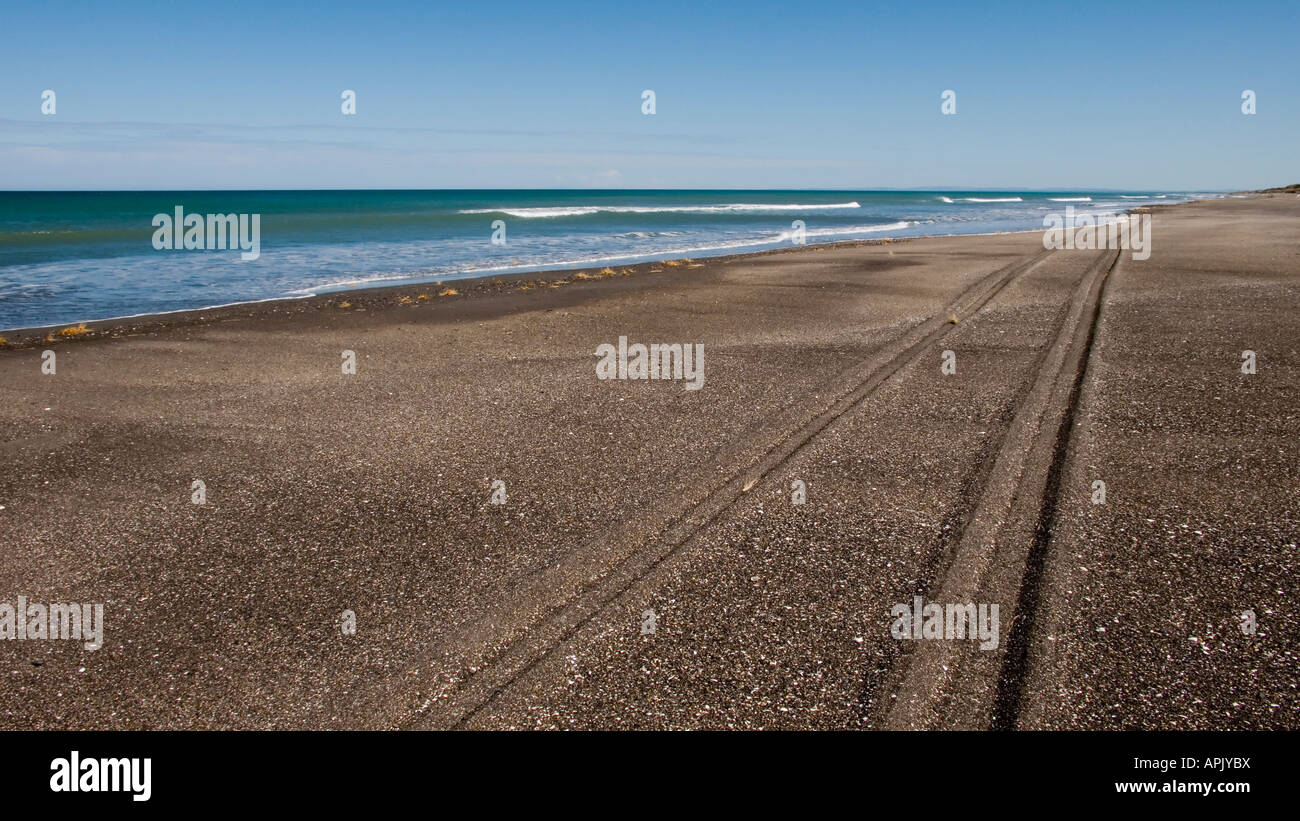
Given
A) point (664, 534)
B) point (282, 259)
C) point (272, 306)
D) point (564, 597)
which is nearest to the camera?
point (564, 597)

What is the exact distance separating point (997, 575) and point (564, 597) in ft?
10.3

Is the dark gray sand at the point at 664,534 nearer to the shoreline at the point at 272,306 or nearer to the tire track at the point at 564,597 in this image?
the tire track at the point at 564,597

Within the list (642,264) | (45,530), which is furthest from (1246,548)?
(642,264)

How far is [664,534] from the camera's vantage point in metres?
6.51

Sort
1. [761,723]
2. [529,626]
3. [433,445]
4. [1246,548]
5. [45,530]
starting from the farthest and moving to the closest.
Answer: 1. [433,445]
2. [45,530]
3. [1246,548]
4. [529,626]
5. [761,723]

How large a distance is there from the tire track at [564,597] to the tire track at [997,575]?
2013 mm

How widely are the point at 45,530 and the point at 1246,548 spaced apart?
9.92 metres

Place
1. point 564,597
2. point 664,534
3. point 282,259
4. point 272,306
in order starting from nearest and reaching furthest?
point 564,597 < point 664,534 < point 272,306 < point 282,259

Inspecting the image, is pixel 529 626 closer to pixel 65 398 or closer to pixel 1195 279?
pixel 65 398

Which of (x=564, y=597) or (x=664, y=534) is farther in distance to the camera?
(x=664, y=534)

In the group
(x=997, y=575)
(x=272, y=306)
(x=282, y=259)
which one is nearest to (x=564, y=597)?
(x=997, y=575)

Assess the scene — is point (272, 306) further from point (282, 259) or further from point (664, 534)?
point (664, 534)

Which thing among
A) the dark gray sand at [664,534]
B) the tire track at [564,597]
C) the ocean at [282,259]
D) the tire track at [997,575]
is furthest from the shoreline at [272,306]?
the tire track at [997,575]
